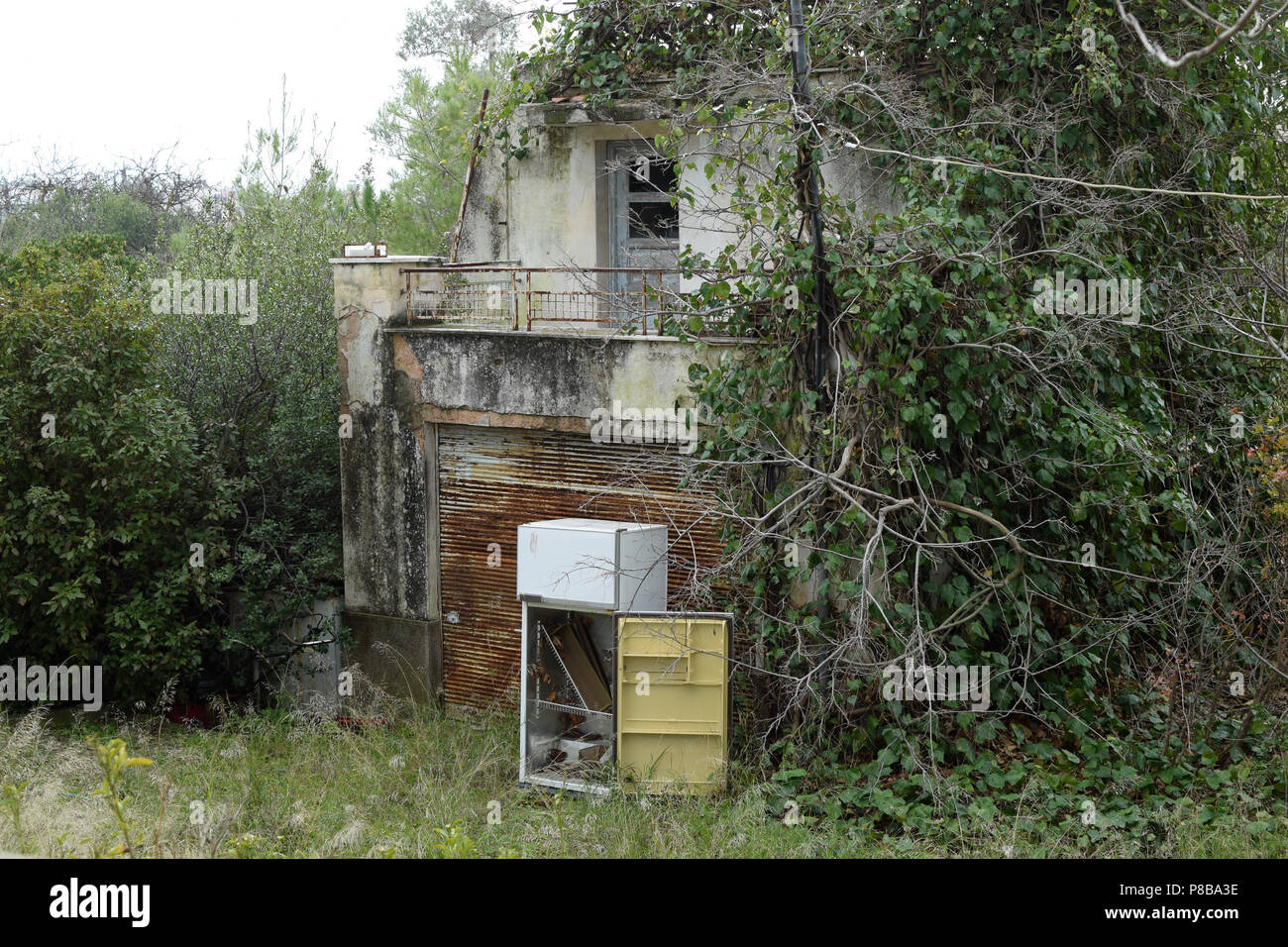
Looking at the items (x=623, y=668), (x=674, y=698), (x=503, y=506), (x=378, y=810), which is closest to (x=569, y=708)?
(x=623, y=668)

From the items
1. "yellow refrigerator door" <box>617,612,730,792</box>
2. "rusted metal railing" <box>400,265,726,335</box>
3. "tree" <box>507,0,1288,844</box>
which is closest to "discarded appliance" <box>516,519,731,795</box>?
"yellow refrigerator door" <box>617,612,730,792</box>

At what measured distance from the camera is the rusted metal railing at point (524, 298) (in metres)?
12.2

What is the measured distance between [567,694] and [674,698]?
1.79m

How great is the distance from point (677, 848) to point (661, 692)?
190cm

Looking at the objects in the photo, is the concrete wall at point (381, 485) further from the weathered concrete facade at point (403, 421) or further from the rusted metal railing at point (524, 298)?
the rusted metal railing at point (524, 298)

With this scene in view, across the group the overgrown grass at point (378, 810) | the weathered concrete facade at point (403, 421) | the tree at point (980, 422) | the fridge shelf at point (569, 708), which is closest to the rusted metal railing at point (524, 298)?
the weathered concrete facade at point (403, 421)

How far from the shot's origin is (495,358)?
41.0 ft

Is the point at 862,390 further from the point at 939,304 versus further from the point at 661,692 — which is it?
the point at 661,692

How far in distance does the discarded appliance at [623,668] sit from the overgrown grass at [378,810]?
315 mm

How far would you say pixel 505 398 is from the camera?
12500mm

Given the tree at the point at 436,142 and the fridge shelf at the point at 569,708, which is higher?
the tree at the point at 436,142

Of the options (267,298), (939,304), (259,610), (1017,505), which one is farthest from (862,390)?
(267,298)

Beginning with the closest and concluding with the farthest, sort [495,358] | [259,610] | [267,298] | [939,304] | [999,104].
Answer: [939,304], [999,104], [495,358], [259,610], [267,298]

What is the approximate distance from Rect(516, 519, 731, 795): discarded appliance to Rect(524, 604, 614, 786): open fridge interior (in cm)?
1
